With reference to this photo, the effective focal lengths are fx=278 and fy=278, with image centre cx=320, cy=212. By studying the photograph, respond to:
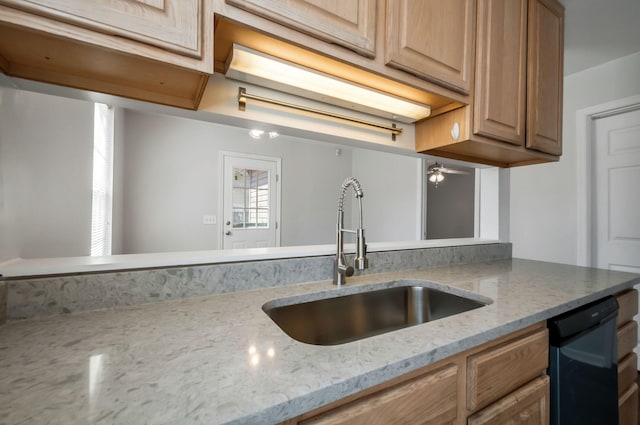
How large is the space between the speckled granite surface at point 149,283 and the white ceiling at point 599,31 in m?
2.08

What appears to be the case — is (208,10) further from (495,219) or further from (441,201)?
(441,201)

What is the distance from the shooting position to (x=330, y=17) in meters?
0.81

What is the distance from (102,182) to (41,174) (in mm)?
1549

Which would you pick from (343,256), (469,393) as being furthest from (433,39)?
(469,393)

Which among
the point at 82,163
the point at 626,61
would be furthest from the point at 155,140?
the point at 626,61

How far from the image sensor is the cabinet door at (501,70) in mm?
1199

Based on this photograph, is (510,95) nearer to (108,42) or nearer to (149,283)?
(108,42)

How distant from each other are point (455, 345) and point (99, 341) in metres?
0.79

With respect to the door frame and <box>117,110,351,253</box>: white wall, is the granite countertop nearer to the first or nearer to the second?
the door frame

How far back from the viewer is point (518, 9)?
4.43 feet

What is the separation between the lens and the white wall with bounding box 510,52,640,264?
2.26 m

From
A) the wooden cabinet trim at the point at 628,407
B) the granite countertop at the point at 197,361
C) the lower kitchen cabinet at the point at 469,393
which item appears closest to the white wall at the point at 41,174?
the granite countertop at the point at 197,361

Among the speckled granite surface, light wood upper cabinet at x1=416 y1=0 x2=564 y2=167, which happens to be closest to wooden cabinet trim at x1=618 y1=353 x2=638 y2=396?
light wood upper cabinet at x1=416 y1=0 x2=564 y2=167

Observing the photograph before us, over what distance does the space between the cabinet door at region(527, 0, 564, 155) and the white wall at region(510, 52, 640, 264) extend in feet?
3.99
